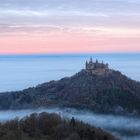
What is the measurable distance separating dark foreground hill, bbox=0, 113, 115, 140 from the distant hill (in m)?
51.4

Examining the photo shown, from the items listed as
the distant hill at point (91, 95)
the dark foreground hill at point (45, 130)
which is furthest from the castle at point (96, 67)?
the dark foreground hill at point (45, 130)

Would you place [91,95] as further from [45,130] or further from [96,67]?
[45,130]

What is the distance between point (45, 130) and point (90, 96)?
61.0m

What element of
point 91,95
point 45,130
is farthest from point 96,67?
point 45,130

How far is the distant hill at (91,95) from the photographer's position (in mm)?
133125

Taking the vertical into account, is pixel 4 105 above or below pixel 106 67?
below

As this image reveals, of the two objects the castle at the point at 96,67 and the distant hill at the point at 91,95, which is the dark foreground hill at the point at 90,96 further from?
the castle at the point at 96,67

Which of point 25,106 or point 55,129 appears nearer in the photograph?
point 55,129

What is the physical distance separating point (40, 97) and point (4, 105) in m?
10.5

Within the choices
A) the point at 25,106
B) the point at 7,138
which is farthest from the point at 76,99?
the point at 7,138

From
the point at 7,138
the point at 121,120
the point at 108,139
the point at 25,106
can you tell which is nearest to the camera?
the point at 7,138

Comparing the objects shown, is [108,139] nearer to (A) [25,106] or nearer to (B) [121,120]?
(B) [121,120]

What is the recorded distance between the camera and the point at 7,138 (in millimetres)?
61719

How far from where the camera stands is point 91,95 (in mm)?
134250
